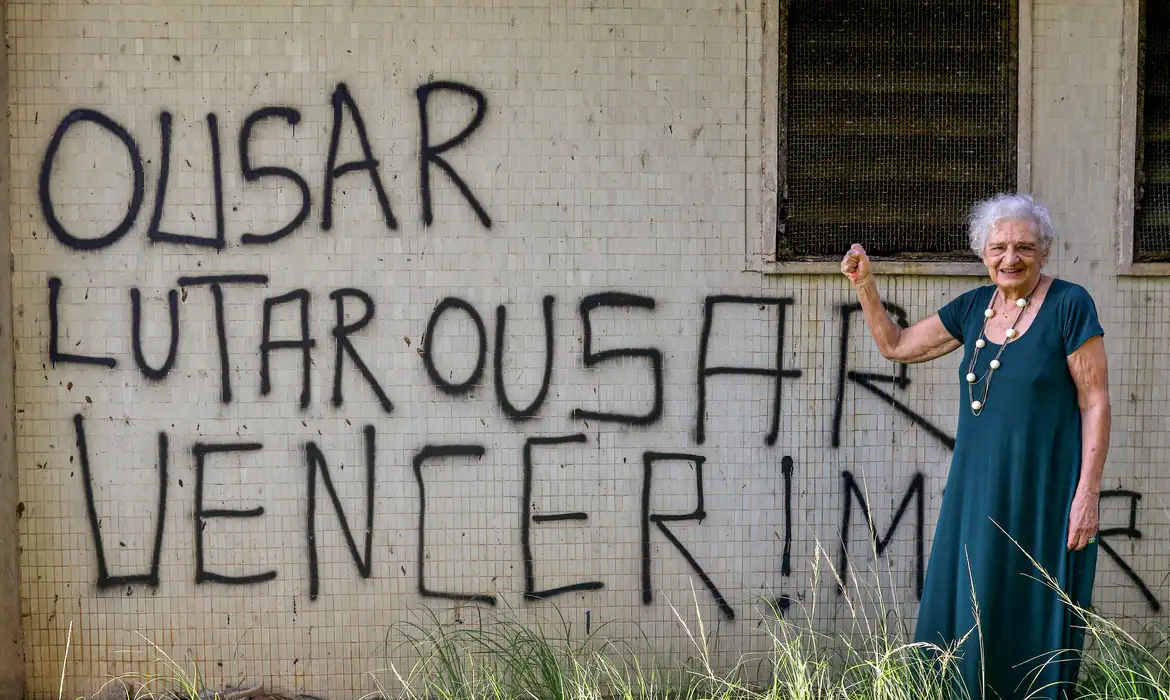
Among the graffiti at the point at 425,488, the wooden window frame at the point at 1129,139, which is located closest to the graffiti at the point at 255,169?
the graffiti at the point at 425,488

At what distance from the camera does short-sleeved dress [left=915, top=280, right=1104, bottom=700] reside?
2.73 m

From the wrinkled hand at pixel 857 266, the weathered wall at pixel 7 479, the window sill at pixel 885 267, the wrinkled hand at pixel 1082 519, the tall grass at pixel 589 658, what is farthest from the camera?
the window sill at pixel 885 267

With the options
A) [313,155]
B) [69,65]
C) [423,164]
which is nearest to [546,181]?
[423,164]

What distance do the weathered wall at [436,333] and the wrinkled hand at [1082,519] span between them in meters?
1.02

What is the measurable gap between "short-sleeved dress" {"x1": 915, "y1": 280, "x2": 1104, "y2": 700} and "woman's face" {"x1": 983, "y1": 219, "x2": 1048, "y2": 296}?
79 mm

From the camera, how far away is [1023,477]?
108 inches

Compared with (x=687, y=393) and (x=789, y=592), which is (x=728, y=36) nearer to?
(x=687, y=393)

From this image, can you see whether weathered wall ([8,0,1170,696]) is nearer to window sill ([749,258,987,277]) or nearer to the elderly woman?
window sill ([749,258,987,277])

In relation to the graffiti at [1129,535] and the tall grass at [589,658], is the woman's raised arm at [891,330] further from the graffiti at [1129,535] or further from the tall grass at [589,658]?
the graffiti at [1129,535]

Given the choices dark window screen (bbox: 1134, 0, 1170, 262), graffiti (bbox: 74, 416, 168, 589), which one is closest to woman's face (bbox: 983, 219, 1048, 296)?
dark window screen (bbox: 1134, 0, 1170, 262)

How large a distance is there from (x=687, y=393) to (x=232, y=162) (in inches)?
77.1

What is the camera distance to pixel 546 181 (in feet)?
11.8

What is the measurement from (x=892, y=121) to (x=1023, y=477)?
159cm

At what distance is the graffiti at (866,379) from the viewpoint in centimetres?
369
